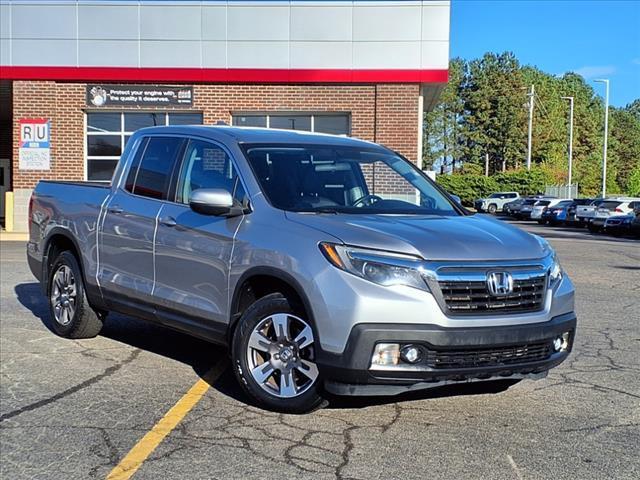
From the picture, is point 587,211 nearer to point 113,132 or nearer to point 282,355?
point 113,132

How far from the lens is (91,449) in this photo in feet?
14.3

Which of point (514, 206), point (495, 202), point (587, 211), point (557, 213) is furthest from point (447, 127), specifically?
point (587, 211)

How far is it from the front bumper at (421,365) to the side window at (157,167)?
7.82 feet

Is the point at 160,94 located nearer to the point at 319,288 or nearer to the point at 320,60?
the point at 320,60

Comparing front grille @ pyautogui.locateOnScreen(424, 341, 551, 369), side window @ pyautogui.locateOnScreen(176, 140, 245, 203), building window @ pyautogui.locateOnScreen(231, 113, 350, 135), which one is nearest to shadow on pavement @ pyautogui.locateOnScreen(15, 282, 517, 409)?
front grille @ pyautogui.locateOnScreen(424, 341, 551, 369)

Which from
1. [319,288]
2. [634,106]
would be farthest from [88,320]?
[634,106]

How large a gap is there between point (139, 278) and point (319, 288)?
221 cm

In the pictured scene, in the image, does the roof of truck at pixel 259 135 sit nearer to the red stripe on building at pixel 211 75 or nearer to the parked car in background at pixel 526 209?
the red stripe on building at pixel 211 75

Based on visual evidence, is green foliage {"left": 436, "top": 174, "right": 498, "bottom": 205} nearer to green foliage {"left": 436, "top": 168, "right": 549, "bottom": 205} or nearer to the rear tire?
green foliage {"left": 436, "top": 168, "right": 549, "bottom": 205}

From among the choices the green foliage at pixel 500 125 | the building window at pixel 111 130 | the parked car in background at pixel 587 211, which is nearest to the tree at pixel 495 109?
the green foliage at pixel 500 125

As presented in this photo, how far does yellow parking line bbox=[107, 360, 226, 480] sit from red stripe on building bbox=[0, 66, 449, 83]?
15.1 metres

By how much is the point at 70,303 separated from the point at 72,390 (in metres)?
1.86

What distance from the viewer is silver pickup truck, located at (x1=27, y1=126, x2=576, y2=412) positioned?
4.42 meters

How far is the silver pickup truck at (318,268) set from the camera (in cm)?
442
